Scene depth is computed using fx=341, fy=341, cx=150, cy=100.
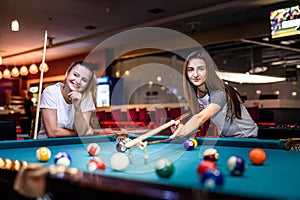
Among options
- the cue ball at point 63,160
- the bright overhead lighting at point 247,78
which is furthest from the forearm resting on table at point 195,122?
the bright overhead lighting at point 247,78

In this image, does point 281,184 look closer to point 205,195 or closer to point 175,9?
point 205,195

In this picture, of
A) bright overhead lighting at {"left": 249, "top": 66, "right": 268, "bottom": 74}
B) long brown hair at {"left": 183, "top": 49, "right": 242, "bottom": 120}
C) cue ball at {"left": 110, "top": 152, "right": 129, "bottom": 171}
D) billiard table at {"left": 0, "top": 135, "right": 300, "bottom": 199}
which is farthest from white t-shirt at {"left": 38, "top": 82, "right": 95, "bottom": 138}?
bright overhead lighting at {"left": 249, "top": 66, "right": 268, "bottom": 74}

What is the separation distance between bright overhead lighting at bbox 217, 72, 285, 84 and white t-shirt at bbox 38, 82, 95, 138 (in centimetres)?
604

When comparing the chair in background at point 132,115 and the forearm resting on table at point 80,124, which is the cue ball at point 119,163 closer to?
the forearm resting on table at point 80,124

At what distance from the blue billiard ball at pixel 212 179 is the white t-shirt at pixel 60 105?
233 cm

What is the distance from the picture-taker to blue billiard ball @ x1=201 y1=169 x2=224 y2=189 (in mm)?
1000

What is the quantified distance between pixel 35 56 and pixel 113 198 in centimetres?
1108

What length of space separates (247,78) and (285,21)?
10.5ft

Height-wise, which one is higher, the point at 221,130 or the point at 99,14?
the point at 99,14

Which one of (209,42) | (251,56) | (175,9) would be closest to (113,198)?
(175,9)

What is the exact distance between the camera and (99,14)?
6.78 metres

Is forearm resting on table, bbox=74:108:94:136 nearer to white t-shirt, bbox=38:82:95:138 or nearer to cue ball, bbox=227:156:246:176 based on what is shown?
white t-shirt, bbox=38:82:95:138

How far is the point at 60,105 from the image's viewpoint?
3180mm

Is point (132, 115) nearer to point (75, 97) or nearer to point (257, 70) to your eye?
point (257, 70)
